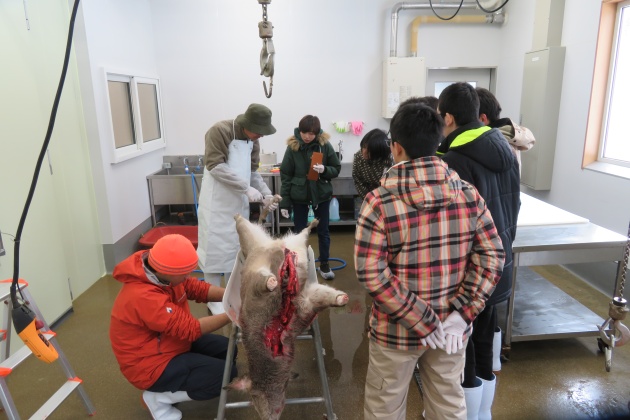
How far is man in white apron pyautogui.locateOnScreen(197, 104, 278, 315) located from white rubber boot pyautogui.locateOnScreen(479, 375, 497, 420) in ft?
5.62

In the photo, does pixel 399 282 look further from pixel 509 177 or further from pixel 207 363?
pixel 207 363

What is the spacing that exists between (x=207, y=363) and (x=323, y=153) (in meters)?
1.99

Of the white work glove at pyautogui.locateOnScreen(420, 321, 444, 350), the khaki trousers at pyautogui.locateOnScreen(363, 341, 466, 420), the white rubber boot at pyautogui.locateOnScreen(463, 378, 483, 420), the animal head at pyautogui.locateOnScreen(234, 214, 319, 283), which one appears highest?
the animal head at pyautogui.locateOnScreen(234, 214, 319, 283)

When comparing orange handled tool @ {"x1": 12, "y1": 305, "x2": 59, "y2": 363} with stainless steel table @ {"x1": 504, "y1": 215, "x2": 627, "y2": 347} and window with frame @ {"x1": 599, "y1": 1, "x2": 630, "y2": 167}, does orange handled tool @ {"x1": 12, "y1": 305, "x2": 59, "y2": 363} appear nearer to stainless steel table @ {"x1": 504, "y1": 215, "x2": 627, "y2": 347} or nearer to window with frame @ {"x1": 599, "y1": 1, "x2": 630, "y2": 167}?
stainless steel table @ {"x1": 504, "y1": 215, "x2": 627, "y2": 347}

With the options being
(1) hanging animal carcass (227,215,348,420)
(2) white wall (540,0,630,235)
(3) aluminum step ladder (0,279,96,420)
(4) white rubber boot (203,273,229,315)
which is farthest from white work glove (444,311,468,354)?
(2) white wall (540,0,630,235)

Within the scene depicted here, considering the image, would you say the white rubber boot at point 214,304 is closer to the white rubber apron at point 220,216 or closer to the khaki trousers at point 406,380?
the white rubber apron at point 220,216

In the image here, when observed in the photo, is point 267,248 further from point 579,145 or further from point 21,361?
point 579,145

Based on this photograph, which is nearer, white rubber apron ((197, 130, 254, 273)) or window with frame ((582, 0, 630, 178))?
white rubber apron ((197, 130, 254, 273))

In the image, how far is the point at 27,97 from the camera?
279cm

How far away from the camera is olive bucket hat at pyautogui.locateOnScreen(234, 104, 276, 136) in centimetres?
269

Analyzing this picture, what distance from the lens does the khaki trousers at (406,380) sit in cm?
150

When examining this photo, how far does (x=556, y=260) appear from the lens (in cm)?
239

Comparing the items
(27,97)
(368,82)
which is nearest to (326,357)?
(27,97)

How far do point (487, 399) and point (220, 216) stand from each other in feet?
6.43
